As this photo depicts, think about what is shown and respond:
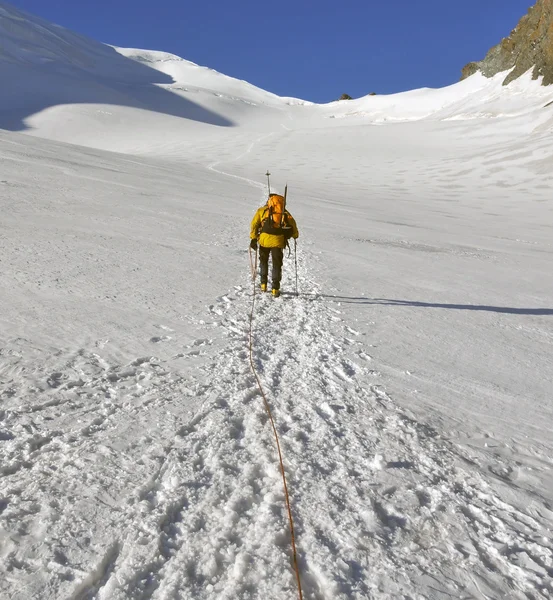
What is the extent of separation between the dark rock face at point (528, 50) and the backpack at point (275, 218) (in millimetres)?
70905

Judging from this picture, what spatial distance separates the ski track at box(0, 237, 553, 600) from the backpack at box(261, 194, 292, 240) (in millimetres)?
3249

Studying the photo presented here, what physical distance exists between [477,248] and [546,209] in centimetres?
1396

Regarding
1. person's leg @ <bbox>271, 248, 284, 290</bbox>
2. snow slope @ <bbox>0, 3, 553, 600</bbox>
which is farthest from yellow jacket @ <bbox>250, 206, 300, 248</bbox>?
snow slope @ <bbox>0, 3, 553, 600</bbox>

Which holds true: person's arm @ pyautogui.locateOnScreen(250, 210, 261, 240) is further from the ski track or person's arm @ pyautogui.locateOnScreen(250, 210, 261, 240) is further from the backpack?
the ski track

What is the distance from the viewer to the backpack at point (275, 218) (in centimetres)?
701

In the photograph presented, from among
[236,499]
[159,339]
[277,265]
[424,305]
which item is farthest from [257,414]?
[424,305]

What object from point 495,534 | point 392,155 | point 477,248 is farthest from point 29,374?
point 392,155

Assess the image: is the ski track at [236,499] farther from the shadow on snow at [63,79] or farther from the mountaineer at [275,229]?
the shadow on snow at [63,79]

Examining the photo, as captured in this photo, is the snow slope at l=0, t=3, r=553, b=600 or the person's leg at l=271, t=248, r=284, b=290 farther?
the person's leg at l=271, t=248, r=284, b=290

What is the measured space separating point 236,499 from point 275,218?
15.9 ft

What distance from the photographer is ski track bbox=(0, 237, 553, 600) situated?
2254 millimetres

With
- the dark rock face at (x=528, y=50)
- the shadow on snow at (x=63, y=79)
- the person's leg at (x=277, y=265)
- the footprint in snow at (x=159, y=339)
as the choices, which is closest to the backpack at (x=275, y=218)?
the person's leg at (x=277, y=265)

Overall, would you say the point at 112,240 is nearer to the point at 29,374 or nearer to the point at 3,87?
the point at 29,374

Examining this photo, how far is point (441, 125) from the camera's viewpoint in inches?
2279
